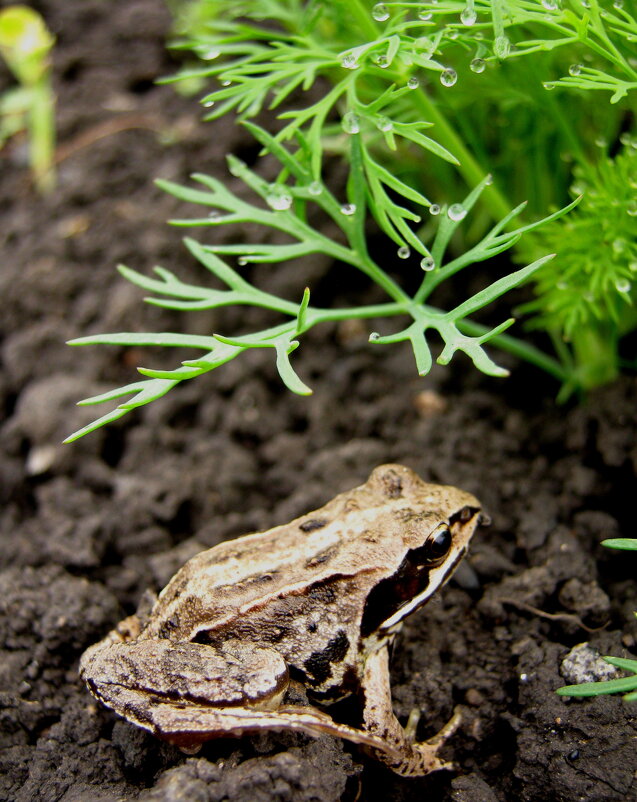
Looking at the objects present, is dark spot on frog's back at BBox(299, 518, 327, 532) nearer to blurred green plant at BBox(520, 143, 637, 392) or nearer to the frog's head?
the frog's head

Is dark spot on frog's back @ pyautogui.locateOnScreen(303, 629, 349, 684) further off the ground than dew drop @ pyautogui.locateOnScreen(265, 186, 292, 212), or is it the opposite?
dew drop @ pyautogui.locateOnScreen(265, 186, 292, 212)

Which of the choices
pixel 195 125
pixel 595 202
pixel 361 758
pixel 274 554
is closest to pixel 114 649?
pixel 274 554

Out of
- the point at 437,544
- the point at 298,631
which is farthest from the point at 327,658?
the point at 437,544

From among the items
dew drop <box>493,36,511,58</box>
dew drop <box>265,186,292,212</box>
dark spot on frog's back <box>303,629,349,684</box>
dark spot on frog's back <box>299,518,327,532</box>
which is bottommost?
dark spot on frog's back <box>303,629,349,684</box>

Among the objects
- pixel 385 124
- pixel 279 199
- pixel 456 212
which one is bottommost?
pixel 456 212

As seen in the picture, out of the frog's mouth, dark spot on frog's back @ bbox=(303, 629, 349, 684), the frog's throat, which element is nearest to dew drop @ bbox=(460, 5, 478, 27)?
the frog's mouth

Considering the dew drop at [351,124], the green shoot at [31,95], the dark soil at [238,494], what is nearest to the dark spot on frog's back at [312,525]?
the dark soil at [238,494]

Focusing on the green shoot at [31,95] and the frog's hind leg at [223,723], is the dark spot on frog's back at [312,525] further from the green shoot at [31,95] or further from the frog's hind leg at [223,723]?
the green shoot at [31,95]

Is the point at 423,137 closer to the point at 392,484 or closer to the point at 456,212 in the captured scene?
the point at 456,212
